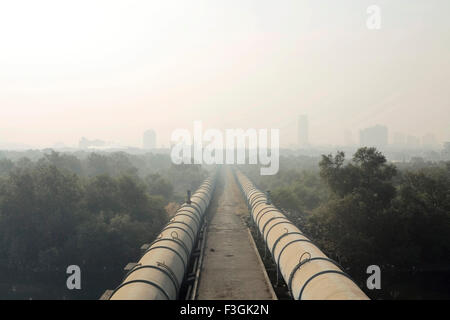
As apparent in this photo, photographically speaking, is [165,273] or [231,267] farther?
[231,267]

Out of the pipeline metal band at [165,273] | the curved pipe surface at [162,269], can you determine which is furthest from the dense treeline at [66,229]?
the pipeline metal band at [165,273]

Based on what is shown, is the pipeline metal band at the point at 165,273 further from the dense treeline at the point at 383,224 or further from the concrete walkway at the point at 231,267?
the dense treeline at the point at 383,224

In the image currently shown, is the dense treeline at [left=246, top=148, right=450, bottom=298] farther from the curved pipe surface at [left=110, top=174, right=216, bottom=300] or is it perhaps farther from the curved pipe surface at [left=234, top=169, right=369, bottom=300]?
the curved pipe surface at [left=110, top=174, right=216, bottom=300]

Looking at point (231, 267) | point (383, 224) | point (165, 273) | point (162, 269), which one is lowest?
point (231, 267)

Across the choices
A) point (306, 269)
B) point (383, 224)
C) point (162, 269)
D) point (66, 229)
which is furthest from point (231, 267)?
point (66, 229)

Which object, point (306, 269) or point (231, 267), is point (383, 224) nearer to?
point (231, 267)

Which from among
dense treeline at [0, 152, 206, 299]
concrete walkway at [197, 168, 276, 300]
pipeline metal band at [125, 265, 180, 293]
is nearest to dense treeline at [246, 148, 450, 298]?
concrete walkway at [197, 168, 276, 300]
